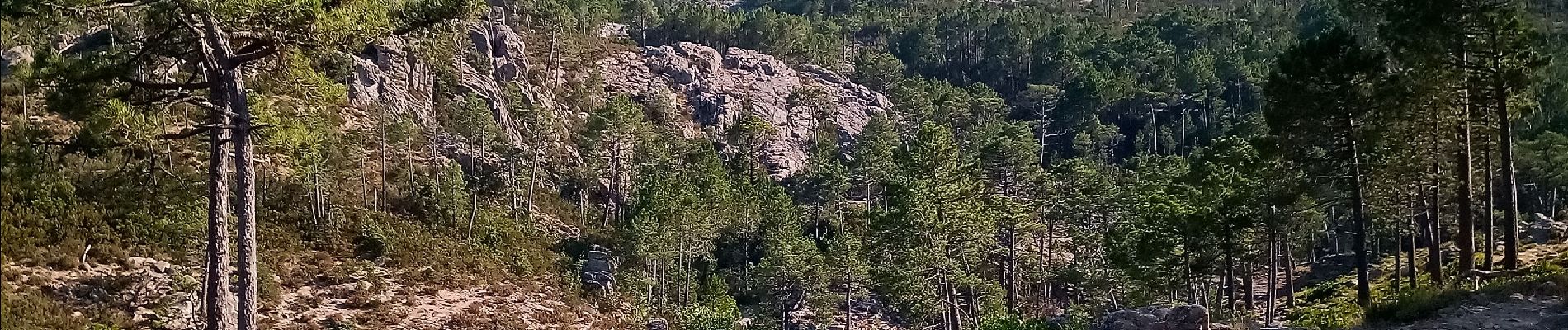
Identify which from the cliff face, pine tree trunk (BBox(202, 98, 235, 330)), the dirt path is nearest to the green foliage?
the cliff face

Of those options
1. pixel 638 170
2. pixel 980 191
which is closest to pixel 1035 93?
pixel 638 170

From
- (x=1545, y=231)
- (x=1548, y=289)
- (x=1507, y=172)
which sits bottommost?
(x=1545, y=231)

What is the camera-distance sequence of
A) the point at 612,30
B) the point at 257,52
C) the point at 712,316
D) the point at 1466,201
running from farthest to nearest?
the point at 612,30
the point at 712,316
the point at 1466,201
the point at 257,52

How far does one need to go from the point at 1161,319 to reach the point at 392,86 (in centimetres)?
4432

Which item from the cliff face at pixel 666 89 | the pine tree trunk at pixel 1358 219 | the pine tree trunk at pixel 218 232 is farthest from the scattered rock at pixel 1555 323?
the cliff face at pixel 666 89

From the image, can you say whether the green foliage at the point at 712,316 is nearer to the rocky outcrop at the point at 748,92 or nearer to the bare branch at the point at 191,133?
the bare branch at the point at 191,133

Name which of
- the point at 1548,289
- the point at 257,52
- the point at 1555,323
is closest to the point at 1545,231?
the point at 1548,289

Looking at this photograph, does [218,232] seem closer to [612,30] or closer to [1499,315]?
[1499,315]

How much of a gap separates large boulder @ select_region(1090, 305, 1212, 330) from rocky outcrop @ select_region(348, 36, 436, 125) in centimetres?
3976

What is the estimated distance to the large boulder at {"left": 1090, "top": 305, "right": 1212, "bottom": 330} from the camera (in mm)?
11734

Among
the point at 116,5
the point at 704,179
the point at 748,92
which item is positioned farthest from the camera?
the point at 748,92

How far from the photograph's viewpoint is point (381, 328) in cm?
2314

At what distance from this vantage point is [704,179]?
46.9 meters

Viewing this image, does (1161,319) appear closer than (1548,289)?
Yes
